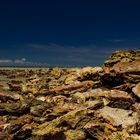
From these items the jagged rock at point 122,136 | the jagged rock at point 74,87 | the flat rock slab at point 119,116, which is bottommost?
the jagged rock at point 122,136

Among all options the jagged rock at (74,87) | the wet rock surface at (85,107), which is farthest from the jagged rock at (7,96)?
the jagged rock at (74,87)

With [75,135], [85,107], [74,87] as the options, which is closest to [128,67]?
[74,87]

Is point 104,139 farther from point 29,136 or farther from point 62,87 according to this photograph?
point 62,87

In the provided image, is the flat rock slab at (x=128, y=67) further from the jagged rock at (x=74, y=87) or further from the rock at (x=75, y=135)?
the rock at (x=75, y=135)

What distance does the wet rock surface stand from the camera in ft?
102

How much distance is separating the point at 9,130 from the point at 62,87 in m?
16.5

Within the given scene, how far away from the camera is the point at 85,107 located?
117 feet

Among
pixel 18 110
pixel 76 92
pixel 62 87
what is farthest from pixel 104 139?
pixel 62 87

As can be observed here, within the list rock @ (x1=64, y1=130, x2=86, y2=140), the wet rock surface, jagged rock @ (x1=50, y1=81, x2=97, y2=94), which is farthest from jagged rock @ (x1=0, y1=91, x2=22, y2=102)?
rock @ (x1=64, y1=130, x2=86, y2=140)

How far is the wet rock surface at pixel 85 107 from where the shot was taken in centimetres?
3098

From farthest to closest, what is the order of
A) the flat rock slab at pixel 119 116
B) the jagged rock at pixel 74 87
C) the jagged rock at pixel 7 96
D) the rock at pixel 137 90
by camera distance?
the jagged rock at pixel 74 87
the jagged rock at pixel 7 96
the rock at pixel 137 90
the flat rock slab at pixel 119 116

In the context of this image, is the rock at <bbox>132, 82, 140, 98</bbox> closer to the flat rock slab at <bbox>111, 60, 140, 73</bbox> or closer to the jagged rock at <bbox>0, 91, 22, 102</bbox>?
the flat rock slab at <bbox>111, 60, 140, 73</bbox>

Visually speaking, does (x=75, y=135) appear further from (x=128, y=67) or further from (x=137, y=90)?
(x=128, y=67)

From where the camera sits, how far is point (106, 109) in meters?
34.4
